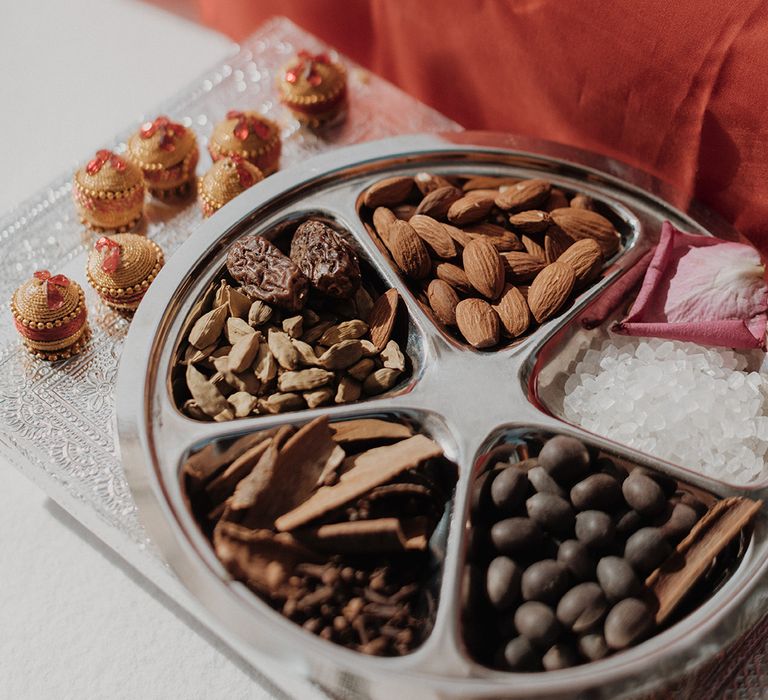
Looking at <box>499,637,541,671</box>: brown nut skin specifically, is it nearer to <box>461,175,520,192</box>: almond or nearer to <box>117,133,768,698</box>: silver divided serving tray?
<box>117,133,768,698</box>: silver divided serving tray

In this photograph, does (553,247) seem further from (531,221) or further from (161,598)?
(161,598)

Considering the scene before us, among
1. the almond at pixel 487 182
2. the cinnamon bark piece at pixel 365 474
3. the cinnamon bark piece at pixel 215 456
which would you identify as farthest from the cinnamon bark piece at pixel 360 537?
the almond at pixel 487 182

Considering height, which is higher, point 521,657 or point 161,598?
point 521,657

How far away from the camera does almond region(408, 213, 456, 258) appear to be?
1.16 metres

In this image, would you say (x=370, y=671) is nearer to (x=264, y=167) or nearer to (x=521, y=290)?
(x=521, y=290)

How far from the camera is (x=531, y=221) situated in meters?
1.18

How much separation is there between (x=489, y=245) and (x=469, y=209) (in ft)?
0.25

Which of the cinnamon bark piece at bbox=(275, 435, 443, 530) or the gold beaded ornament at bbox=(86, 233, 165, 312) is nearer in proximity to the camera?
the cinnamon bark piece at bbox=(275, 435, 443, 530)

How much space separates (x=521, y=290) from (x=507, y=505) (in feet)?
1.13

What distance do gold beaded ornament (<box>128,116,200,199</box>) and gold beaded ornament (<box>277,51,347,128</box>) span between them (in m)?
0.20

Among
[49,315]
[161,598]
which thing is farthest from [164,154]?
[161,598]

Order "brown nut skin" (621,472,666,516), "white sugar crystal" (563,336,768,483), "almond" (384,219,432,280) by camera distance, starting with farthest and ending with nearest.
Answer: "almond" (384,219,432,280), "white sugar crystal" (563,336,768,483), "brown nut skin" (621,472,666,516)

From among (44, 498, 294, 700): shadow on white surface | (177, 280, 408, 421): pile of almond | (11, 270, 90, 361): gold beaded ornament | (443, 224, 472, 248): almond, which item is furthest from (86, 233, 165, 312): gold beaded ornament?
(443, 224, 472, 248): almond

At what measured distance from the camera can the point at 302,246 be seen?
113 cm
